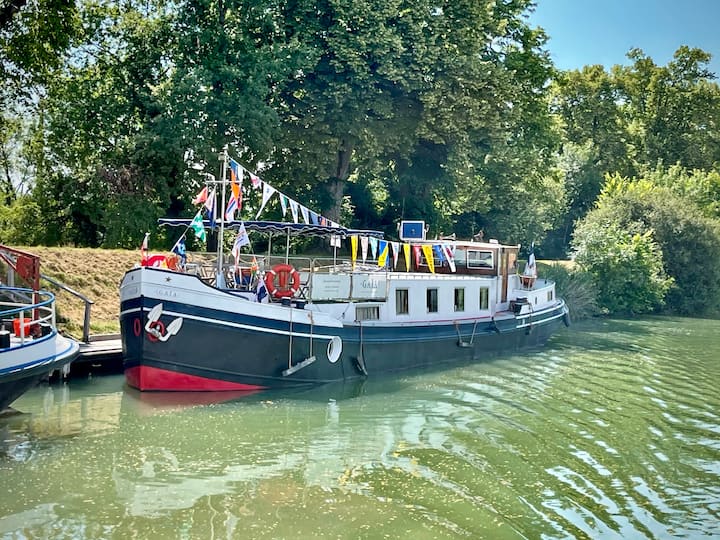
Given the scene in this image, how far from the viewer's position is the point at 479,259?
24.4 metres

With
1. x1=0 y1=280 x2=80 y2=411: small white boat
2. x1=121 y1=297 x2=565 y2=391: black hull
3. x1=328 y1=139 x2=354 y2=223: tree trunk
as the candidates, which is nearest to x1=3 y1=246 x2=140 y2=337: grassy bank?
x1=121 y1=297 x2=565 y2=391: black hull

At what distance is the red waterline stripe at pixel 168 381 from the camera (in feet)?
54.5

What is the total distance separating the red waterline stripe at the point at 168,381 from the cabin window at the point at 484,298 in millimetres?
9741

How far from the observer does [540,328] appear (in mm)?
26672

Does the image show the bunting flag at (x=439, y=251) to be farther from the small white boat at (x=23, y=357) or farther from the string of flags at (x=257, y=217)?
the small white boat at (x=23, y=357)

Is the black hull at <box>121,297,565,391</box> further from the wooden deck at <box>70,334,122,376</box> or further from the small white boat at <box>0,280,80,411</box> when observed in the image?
the small white boat at <box>0,280,80,411</box>

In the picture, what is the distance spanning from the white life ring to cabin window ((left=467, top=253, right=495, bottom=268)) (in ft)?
23.6

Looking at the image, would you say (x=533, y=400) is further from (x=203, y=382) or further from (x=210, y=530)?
(x=210, y=530)

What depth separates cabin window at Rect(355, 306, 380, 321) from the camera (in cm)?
2011

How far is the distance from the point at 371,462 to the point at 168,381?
612 cm

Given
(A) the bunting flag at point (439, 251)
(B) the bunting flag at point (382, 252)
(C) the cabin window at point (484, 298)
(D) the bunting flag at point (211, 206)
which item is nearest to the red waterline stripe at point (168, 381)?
(D) the bunting flag at point (211, 206)

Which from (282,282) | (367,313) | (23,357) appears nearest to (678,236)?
(367,313)

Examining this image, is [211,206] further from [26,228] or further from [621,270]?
[621,270]

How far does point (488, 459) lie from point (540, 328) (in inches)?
571
